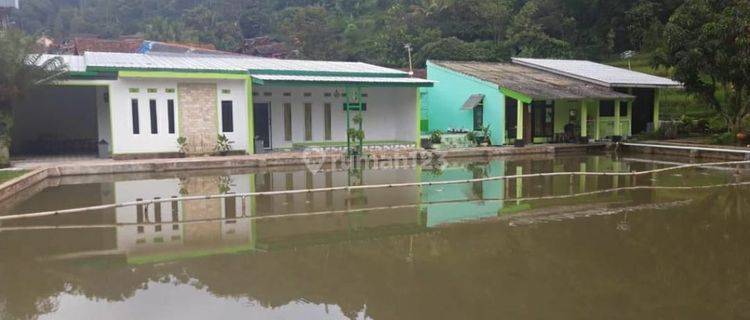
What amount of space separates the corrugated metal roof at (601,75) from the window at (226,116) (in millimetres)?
13866

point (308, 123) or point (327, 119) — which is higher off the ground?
point (327, 119)

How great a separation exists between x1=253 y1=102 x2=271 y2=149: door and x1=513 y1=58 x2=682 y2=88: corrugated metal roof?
12.5 m

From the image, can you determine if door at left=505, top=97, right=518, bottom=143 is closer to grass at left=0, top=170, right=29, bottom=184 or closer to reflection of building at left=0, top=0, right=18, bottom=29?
grass at left=0, top=170, right=29, bottom=184

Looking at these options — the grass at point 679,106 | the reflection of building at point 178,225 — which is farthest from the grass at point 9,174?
the grass at point 679,106

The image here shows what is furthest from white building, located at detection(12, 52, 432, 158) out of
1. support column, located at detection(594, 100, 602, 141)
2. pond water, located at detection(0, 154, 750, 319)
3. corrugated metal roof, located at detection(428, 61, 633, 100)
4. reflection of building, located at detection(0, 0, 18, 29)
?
reflection of building, located at detection(0, 0, 18, 29)

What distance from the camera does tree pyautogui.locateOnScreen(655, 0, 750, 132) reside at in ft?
61.7

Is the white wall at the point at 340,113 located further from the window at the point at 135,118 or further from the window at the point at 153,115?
the window at the point at 135,118

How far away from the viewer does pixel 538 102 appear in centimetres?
2370

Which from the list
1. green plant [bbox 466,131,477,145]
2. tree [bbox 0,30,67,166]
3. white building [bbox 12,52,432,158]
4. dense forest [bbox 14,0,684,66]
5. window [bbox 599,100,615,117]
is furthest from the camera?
dense forest [bbox 14,0,684,66]

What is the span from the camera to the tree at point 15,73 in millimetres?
15258

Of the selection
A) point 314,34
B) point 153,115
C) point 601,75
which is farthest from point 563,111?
point 314,34

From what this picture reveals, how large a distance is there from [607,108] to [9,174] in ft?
Result: 66.7

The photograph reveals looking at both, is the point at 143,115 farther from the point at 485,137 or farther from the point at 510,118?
the point at 510,118

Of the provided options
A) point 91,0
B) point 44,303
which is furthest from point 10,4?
point 91,0
